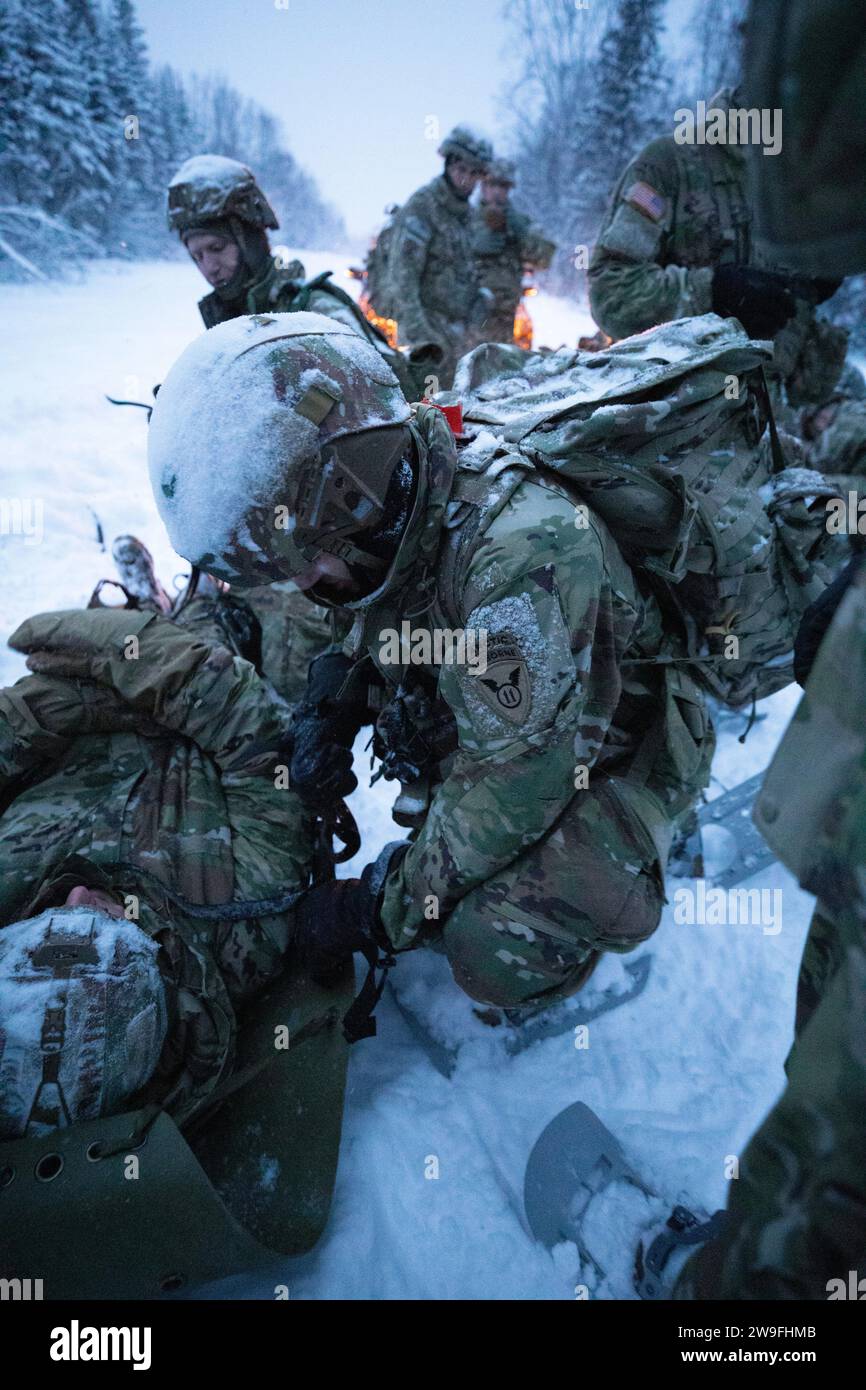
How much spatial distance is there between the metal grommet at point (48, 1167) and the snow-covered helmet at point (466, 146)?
21.4 feet

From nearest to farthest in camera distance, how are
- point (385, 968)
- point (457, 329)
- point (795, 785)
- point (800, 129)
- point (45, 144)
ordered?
point (800, 129) < point (795, 785) < point (385, 968) < point (457, 329) < point (45, 144)

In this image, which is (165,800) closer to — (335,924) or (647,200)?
(335,924)

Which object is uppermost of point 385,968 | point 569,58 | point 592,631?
point 569,58

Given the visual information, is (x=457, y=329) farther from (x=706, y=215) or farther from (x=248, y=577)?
(x=248, y=577)

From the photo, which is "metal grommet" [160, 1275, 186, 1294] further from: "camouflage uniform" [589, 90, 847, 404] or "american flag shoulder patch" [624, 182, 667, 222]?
"american flag shoulder patch" [624, 182, 667, 222]

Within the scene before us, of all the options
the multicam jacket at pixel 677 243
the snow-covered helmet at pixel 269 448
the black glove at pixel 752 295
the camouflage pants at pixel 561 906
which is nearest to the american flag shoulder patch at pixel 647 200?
the multicam jacket at pixel 677 243

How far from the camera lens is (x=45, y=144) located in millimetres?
13305

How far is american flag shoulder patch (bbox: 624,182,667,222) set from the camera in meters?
3.33

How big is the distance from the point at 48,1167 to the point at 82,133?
1713 centimetres

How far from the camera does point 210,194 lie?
3.44 meters

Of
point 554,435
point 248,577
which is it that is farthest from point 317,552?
point 554,435

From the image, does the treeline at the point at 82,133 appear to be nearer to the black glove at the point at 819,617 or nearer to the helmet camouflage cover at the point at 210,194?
the helmet camouflage cover at the point at 210,194

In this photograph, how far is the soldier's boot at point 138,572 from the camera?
3.63 m
